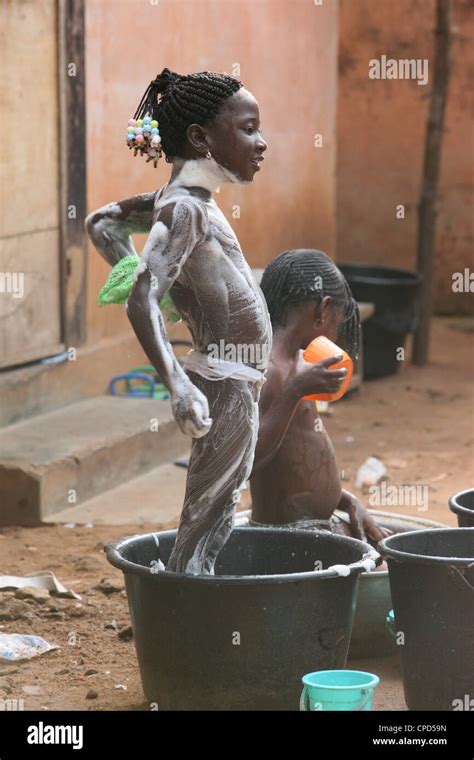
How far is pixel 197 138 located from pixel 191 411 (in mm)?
881

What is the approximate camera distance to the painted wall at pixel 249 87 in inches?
343

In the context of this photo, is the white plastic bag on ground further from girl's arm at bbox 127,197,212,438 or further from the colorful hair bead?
the colorful hair bead

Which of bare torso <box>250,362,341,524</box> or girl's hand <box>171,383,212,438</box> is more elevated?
girl's hand <box>171,383,212,438</box>

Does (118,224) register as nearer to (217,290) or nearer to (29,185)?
(217,290)

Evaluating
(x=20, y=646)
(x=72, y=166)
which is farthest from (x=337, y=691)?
(x=72, y=166)

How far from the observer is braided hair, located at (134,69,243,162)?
13.8 ft

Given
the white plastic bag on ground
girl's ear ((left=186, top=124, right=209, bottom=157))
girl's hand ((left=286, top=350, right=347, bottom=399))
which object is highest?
girl's ear ((left=186, top=124, right=209, bottom=157))

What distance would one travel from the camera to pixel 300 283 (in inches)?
199

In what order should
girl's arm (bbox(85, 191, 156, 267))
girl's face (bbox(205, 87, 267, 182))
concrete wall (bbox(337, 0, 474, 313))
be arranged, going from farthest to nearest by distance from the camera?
concrete wall (bbox(337, 0, 474, 313)) → girl's arm (bbox(85, 191, 156, 267)) → girl's face (bbox(205, 87, 267, 182))

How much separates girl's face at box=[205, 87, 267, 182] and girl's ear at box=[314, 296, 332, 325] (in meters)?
0.91

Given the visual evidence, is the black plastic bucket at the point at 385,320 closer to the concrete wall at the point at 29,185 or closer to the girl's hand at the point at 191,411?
the concrete wall at the point at 29,185

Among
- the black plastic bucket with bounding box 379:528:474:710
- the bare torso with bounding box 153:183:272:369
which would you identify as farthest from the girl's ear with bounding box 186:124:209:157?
the black plastic bucket with bounding box 379:528:474:710

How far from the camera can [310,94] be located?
468 inches
